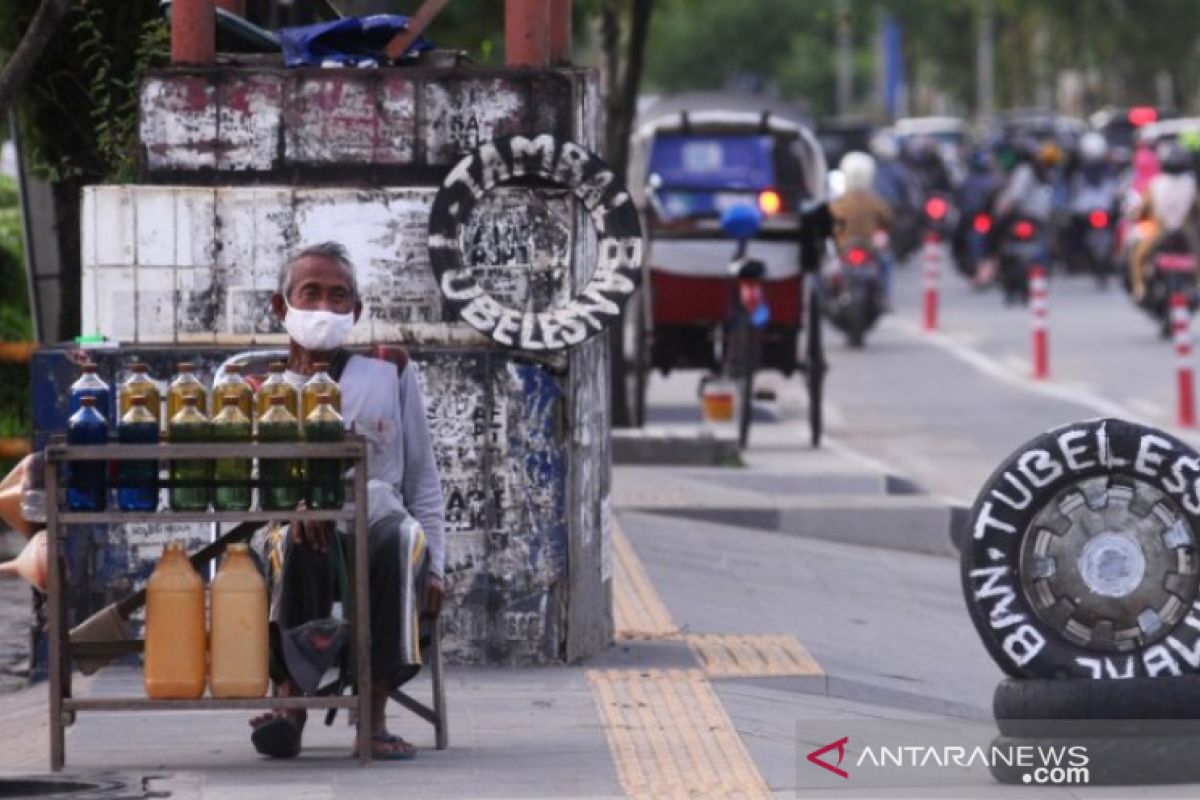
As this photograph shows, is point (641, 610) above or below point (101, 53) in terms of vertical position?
below

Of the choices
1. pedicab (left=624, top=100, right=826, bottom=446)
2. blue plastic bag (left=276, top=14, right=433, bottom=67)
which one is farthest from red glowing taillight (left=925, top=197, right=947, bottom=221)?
blue plastic bag (left=276, top=14, right=433, bottom=67)

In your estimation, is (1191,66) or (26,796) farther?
(1191,66)

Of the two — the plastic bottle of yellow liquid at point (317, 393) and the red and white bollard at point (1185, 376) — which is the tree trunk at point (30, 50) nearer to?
the plastic bottle of yellow liquid at point (317, 393)

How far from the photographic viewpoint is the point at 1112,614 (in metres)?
8.33

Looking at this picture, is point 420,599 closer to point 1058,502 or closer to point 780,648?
point 1058,502

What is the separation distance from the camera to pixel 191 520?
25.4 ft

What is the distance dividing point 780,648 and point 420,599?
8.33 feet

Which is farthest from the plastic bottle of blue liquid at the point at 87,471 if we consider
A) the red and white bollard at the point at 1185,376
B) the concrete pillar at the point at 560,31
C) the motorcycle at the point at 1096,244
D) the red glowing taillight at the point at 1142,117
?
the red glowing taillight at the point at 1142,117

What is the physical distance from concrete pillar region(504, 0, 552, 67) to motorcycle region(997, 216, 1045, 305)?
1008 inches

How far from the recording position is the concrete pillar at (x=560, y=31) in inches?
414

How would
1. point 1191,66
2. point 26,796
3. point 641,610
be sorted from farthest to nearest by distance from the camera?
point 1191,66 < point 641,610 < point 26,796

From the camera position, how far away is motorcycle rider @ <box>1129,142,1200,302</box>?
28797mm

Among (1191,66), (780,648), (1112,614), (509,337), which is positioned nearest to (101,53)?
(509,337)

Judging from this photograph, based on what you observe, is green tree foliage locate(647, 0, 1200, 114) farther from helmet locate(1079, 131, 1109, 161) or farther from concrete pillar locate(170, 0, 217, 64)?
concrete pillar locate(170, 0, 217, 64)
